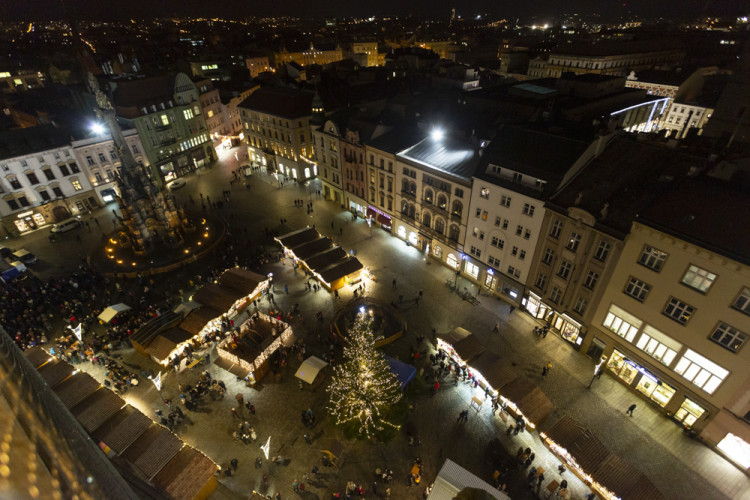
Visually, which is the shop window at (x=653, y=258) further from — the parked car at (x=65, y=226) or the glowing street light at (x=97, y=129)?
the glowing street light at (x=97, y=129)

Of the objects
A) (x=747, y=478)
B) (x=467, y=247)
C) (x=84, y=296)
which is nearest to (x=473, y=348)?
(x=467, y=247)

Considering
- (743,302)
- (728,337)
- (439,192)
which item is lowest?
(728,337)

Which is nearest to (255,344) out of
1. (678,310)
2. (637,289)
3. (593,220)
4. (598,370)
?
(593,220)

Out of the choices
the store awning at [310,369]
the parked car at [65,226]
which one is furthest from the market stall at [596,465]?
the parked car at [65,226]

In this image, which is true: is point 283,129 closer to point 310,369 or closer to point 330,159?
point 330,159

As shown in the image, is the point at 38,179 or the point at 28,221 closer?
the point at 38,179

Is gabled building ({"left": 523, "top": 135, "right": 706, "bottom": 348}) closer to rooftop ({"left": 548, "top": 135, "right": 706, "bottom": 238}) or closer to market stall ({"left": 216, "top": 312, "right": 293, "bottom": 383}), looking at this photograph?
rooftop ({"left": 548, "top": 135, "right": 706, "bottom": 238})
